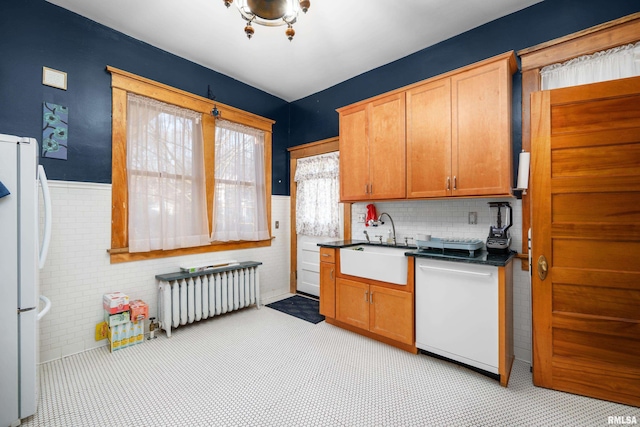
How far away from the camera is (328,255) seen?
327 centimetres

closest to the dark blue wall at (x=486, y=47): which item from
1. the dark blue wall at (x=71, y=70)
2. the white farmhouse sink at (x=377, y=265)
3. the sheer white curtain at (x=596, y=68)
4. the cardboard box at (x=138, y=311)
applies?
the sheer white curtain at (x=596, y=68)

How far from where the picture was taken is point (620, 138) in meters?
1.88

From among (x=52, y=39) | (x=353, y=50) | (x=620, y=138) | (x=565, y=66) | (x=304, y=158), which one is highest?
(x=353, y=50)

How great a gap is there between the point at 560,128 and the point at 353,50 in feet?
7.10

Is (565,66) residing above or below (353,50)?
below

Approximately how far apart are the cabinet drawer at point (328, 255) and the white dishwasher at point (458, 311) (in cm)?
Answer: 99

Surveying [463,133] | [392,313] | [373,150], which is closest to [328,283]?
[392,313]

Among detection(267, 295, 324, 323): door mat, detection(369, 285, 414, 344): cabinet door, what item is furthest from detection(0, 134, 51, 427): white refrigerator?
detection(369, 285, 414, 344): cabinet door

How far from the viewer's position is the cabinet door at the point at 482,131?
2318 mm

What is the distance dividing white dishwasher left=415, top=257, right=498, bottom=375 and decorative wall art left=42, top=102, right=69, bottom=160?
11.0 feet

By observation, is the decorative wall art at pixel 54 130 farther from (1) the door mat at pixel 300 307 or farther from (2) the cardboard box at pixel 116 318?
(1) the door mat at pixel 300 307

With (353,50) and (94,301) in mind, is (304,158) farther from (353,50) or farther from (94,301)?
(94,301)

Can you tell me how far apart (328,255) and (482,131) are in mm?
1959

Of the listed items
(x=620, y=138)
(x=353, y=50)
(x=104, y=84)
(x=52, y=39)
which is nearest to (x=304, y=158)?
(x=353, y=50)
